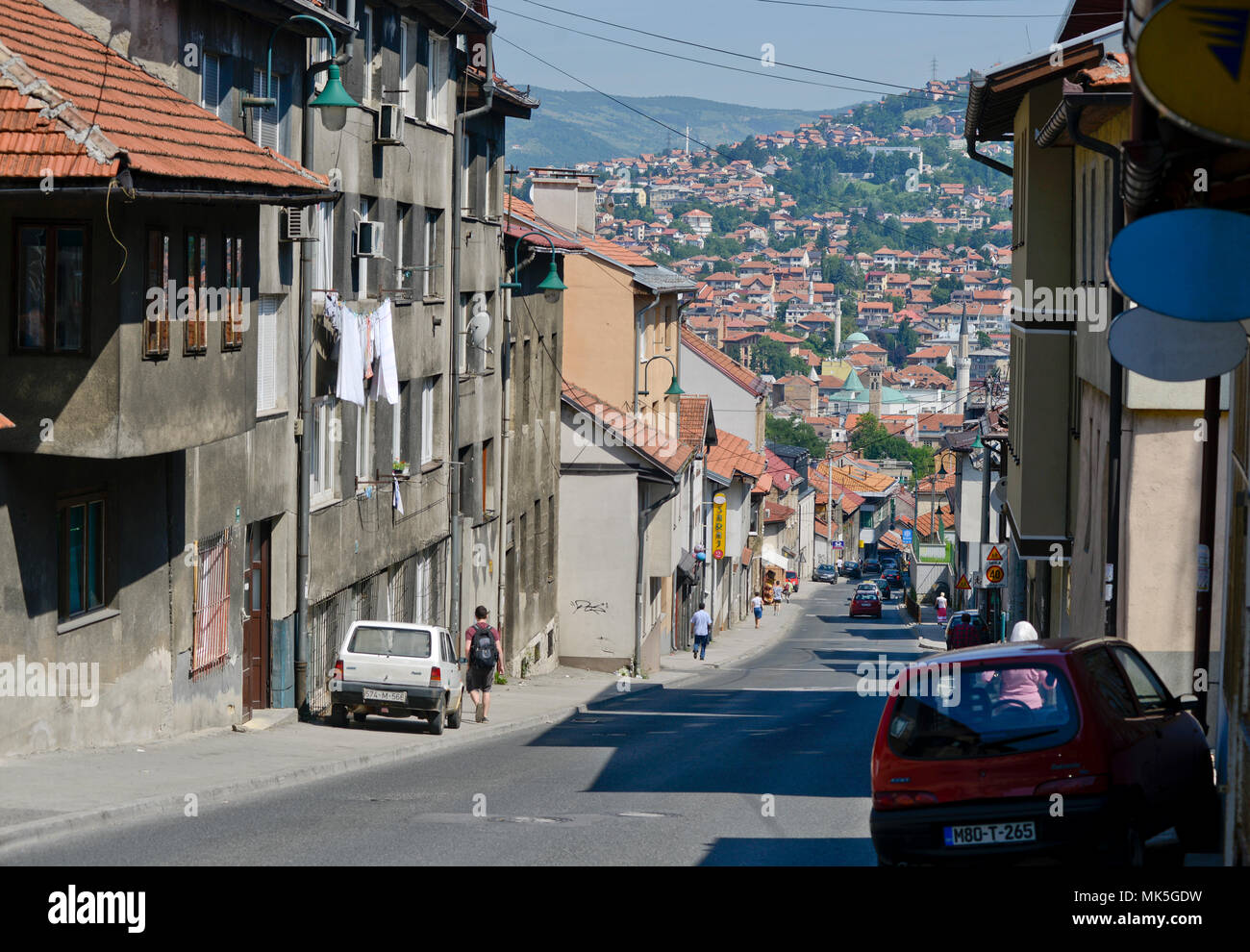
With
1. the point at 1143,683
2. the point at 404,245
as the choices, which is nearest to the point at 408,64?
the point at 404,245

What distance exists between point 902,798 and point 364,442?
16.1 metres

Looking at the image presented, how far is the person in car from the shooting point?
966 centimetres

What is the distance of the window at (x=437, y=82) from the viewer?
1117 inches

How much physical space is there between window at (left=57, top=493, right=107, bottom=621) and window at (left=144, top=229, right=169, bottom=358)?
5.72ft

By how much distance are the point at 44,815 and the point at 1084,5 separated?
20141 millimetres

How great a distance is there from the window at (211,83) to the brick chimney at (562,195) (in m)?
28.8

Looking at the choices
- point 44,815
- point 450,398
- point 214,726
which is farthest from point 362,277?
point 44,815

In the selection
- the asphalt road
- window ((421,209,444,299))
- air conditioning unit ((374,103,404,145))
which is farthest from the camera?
window ((421,209,444,299))

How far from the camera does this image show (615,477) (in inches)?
1571

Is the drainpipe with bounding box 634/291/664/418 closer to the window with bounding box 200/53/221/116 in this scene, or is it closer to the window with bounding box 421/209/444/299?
the window with bounding box 421/209/444/299

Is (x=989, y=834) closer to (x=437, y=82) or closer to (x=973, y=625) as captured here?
(x=437, y=82)

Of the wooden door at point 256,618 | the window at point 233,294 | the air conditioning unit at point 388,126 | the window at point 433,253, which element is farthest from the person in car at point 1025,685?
the window at point 433,253

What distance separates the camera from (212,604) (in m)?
19.1

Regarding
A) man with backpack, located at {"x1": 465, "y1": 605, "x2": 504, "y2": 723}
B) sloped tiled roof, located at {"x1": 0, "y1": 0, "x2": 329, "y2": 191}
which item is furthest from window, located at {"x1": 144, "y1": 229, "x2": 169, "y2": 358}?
man with backpack, located at {"x1": 465, "y1": 605, "x2": 504, "y2": 723}
